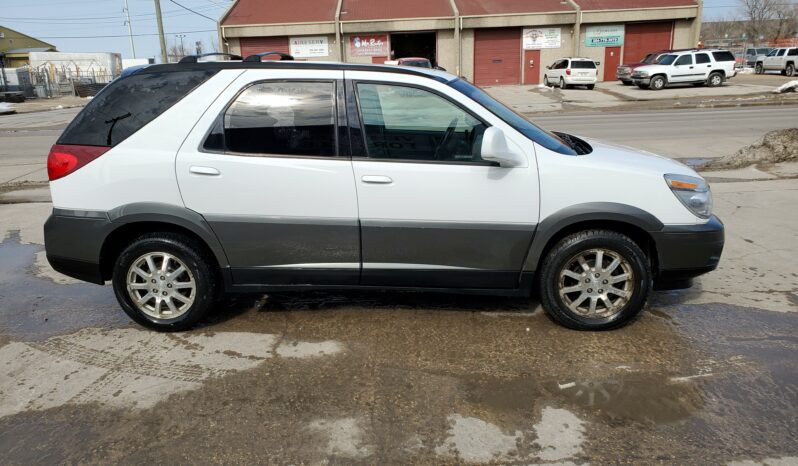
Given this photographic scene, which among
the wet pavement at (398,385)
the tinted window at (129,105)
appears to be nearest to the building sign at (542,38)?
the wet pavement at (398,385)

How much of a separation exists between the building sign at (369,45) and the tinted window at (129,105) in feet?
119

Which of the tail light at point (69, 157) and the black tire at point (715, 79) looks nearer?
the tail light at point (69, 157)

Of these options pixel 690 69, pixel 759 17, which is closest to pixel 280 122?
pixel 690 69

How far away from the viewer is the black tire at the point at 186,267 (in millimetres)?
4039

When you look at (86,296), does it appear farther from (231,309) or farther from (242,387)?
(242,387)

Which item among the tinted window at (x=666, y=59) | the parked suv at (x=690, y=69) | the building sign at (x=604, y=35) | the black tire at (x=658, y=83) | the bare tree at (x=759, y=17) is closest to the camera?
the parked suv at (x=690, y=69)

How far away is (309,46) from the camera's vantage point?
38.6 meters

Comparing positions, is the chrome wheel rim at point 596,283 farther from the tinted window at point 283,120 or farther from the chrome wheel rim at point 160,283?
the chrome wheel rim at point 160,283

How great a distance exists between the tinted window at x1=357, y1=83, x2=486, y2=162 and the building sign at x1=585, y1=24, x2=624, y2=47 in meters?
38.2

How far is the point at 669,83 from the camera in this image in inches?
1209

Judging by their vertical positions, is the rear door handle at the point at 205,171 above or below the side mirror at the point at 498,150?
below

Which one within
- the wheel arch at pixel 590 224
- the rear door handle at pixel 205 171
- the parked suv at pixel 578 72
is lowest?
the wheel arch at pixel 590 224

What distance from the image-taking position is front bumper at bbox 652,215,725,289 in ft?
12.7

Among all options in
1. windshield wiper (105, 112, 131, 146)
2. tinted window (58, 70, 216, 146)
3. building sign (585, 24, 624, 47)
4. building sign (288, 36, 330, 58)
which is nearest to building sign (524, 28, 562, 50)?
building sign (585, 24, 624, 47)
